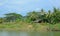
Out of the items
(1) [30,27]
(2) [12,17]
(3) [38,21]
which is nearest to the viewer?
(1) [30,27]

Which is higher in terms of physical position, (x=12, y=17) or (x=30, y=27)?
(x=30, y=27)

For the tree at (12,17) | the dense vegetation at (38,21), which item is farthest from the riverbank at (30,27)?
the tree at (12,17)

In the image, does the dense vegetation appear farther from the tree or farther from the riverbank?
Answer: the tree

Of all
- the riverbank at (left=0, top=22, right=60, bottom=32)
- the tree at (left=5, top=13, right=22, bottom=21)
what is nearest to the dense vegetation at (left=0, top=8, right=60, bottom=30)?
the riverbank at (left=0, top=22, right=60, bottom=32)

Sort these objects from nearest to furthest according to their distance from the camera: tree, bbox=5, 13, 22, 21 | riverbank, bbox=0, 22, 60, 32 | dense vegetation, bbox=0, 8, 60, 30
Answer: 1. riverbank, bbox=0, 22, 60, 32
2. dense vegetation, bbox=0, 8, 60, 30
3. tree, bbox=5, 13, 22, 21

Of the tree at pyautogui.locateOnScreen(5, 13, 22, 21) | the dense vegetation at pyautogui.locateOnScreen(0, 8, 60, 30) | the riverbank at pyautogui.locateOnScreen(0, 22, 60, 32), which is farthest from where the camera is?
the tree at pyautogui.locateOnScreen(5, 13, 22, 21)

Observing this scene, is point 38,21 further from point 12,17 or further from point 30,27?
point 12,17

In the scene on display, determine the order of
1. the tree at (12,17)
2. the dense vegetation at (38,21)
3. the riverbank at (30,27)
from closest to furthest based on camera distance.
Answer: the riverbank at (30,27) < the dense vegetation at (38,21) < the tree at (12,17)

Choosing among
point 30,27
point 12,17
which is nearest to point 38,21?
point 30,27

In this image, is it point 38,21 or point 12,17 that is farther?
point 12,17

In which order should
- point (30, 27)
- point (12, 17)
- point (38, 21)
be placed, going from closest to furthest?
point (30, 27)
point (38, 21)
point (12, 17)

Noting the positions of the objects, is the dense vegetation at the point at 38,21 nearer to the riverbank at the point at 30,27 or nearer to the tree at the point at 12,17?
the riverbank at the point at 30,27

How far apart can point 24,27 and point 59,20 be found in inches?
479

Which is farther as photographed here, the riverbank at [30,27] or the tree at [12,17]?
the tree at [12,17]
